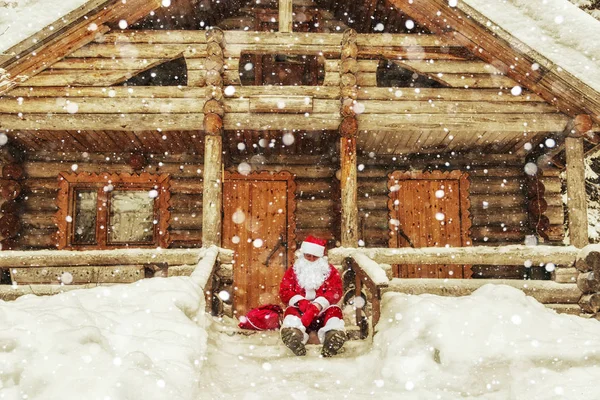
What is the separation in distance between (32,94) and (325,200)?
18.6ft

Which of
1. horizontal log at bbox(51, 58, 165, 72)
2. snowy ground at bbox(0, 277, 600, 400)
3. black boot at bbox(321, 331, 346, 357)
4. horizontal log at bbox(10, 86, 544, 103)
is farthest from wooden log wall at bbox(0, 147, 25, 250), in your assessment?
black boot at bbox(321, 331, 346, 357)

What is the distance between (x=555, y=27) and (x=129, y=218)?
10661 millimetres

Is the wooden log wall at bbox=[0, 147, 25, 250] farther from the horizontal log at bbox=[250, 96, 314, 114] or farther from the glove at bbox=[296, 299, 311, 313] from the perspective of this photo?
the glove at bbox=[296, 299, 311, 313]

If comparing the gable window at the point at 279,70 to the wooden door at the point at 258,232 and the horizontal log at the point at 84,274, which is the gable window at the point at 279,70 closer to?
the wooden door at the point at 258,232

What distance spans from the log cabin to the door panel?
0.04m

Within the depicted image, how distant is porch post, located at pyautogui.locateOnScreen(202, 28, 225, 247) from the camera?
6820mm

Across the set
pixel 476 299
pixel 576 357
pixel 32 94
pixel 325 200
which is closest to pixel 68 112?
pixel 32 94

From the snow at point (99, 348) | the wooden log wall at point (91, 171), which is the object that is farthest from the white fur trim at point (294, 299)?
the wooden log wall at point (91, 171)

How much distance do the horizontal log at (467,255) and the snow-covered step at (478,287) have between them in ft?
0.86

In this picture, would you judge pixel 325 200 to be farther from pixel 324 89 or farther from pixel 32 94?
pixel 32 94

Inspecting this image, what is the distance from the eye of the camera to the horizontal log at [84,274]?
6.29 metres

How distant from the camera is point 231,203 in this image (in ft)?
30.1

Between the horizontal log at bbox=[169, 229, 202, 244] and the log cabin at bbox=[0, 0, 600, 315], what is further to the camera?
the horizontal log at bbox=[169, 229, 202, 244]

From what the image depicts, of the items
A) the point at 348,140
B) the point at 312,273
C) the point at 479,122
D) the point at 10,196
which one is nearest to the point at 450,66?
the point at 479,122
